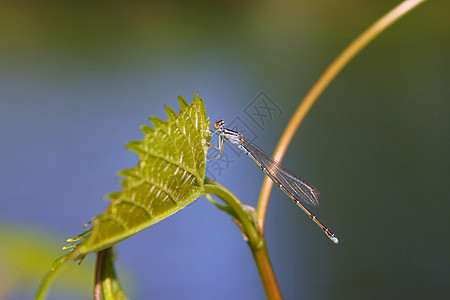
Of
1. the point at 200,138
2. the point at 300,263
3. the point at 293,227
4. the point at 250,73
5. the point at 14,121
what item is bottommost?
the point at 300,263

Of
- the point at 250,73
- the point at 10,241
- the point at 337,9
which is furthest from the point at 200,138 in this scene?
the point at 337,9

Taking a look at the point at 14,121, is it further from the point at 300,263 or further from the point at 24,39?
the point at 300,263

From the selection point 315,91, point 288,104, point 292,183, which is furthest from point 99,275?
point 288,104

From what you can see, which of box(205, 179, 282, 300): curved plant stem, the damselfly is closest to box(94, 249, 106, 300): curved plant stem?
box(205, 179, 282, 300): curved plant stem

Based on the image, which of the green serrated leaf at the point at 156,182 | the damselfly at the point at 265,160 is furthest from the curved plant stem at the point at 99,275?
the damselfly at the point at 265,160

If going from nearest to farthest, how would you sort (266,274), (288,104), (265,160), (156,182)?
(156,182) → (266,274) → (265,160) → (288,104)

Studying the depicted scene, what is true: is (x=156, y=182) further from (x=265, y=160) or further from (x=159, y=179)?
(x=265, y=160)

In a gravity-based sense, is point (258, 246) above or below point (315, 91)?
below
